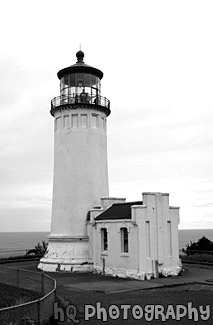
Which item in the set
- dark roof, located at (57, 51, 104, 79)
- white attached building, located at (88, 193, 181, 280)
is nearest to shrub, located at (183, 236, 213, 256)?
white attached building, located at (88, 193, 181, 280)

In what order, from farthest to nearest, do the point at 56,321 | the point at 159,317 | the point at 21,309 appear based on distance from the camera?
the point at 159,317
the point at 56,321
the point at 21,309

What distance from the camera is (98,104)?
89.1 ft

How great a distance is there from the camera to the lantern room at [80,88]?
87.9 ft

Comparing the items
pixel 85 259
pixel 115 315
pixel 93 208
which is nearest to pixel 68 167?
pixel 93 208

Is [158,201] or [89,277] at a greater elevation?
[158,201]

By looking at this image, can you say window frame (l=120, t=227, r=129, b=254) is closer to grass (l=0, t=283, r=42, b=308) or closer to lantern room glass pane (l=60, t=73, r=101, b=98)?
grass (l=0, t=283, r=42, b=308)

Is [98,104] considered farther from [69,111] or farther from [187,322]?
[187,322]

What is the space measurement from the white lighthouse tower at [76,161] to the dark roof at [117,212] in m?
1.46

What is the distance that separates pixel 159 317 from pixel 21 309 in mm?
4944

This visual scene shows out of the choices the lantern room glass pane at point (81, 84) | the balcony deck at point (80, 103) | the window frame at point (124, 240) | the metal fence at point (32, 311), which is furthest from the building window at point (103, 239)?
the metal fence at point (32, 311)

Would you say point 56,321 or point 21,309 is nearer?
point 21,309

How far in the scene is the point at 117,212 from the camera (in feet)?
79.8

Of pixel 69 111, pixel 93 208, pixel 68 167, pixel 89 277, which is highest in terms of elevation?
pixel 69 111

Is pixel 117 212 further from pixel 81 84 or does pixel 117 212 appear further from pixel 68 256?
pixel 81 84
